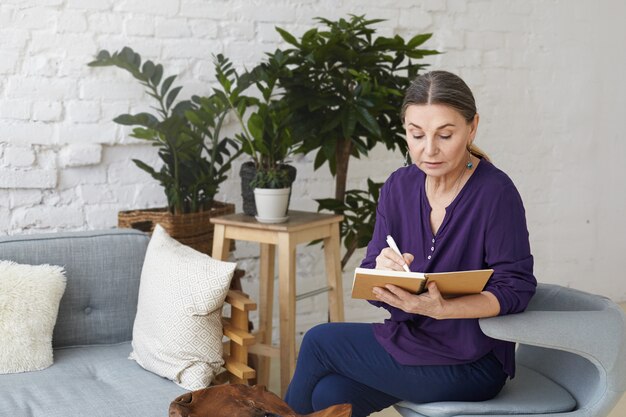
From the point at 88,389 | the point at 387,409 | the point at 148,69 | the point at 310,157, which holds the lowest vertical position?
the point at 387,409

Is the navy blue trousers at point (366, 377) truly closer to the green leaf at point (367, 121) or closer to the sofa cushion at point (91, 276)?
the sofa cushion at point (91, 276)

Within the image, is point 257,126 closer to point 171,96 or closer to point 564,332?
point 171,96

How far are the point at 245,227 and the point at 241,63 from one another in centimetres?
97

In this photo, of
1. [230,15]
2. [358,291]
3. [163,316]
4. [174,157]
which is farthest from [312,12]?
[358,291]

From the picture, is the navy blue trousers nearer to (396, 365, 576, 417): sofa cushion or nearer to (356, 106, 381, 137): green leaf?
(396, 365, 576, 417): sofa cushion

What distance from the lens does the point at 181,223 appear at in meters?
3.20

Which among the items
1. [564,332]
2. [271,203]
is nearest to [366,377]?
[564,332]

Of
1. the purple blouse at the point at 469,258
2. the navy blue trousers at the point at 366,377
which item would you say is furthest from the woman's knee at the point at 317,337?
the purple blouse at the point at 469,258

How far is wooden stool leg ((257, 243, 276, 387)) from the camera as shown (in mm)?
3363

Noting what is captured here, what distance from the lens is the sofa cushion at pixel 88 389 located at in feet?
7.45

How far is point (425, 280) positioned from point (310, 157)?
2.08 m

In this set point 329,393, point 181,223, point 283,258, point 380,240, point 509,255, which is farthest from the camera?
point 181,223

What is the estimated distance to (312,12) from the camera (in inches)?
152

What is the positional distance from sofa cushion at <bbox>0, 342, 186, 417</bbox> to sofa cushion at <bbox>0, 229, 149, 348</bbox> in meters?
0.10
